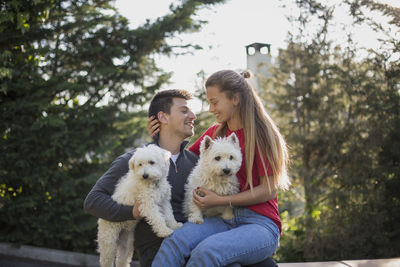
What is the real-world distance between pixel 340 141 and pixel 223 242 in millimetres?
5038

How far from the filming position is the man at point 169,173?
318cm

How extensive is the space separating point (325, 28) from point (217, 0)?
7.56ft

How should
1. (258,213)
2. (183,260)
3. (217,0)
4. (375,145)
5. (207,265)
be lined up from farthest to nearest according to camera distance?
(217,0)
(375,145)
(258,213)
(183,260)
(207,265)

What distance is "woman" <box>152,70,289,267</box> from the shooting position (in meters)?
2.73

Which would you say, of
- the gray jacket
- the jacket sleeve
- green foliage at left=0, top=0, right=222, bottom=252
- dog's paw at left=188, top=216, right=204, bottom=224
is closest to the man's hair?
the gray jacket

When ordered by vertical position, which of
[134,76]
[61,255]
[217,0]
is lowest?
[61,255]

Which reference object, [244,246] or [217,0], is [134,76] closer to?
[217,0]

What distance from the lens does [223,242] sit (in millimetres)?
2709

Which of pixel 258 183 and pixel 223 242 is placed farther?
pixel 258 183

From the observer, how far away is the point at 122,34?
720 cm

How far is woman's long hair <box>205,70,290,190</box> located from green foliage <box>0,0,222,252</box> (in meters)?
3.83

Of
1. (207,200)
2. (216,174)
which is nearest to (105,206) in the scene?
(207,200)

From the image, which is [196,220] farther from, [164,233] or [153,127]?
[153,127]

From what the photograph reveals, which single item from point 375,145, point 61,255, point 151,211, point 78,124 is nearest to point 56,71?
point 78,124
